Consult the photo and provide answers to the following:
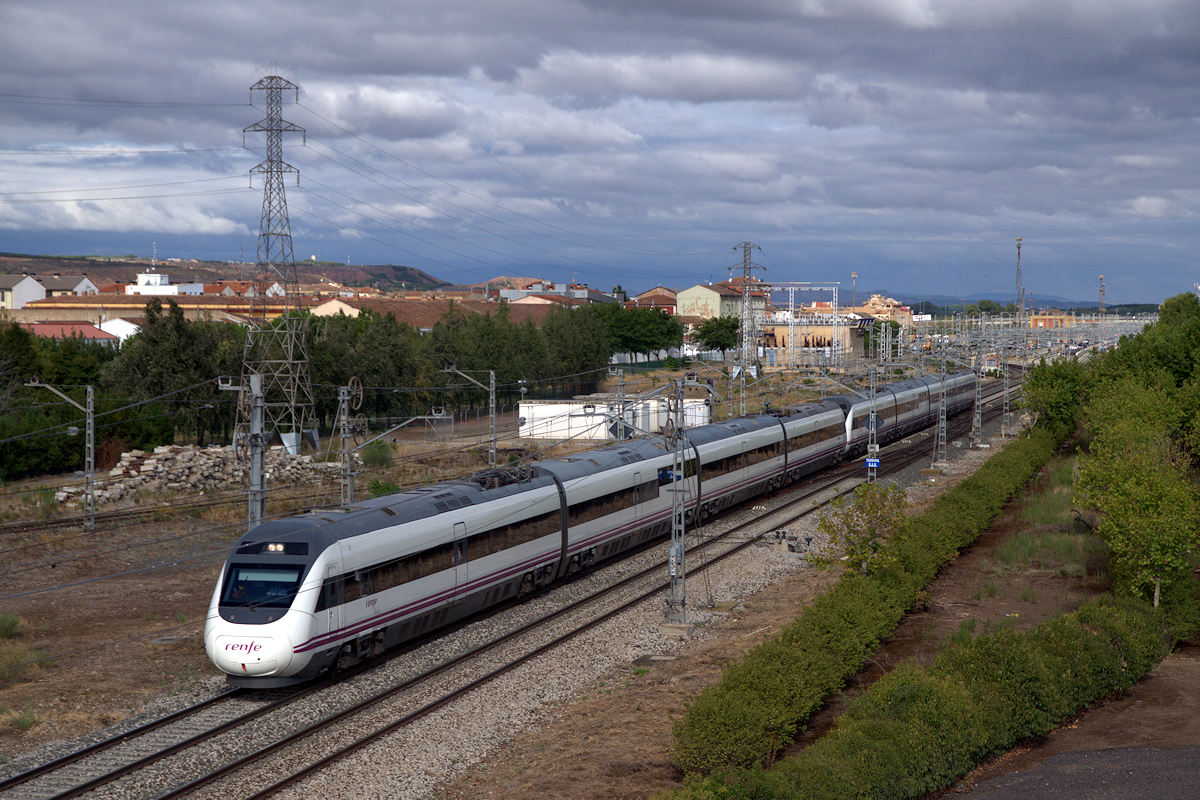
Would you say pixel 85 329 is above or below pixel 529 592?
above

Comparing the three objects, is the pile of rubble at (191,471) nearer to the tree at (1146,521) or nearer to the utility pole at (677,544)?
the utility pole at (677,544)

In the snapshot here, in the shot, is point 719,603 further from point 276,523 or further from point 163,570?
point 163,570

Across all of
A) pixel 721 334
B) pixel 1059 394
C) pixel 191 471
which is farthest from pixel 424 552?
pixel 721 334

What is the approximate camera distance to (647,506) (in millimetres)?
32281

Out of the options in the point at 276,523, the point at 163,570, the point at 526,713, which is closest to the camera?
the point at 526,713

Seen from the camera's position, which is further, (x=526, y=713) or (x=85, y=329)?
(x=85, y=329)

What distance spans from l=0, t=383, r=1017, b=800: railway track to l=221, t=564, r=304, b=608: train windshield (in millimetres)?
1860

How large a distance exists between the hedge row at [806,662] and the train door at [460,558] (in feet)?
21.8

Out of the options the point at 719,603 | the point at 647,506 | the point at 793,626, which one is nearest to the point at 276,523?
the point at 793,626

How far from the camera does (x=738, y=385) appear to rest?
275ft

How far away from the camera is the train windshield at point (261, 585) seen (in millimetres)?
18812

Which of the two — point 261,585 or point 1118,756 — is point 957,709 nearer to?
point 1118,756

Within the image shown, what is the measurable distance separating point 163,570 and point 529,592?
1258cm

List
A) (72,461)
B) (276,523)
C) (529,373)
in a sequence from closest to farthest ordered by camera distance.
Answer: (276,523)
(72,461)
(529,373)
